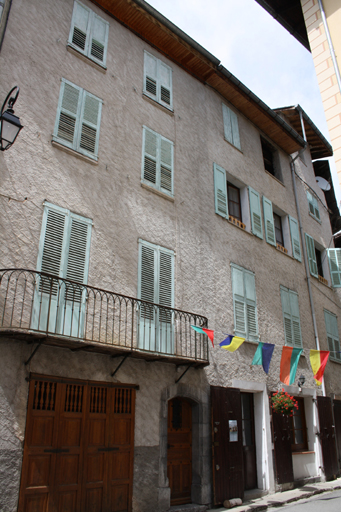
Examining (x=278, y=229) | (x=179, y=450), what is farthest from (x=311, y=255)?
(x=179, y=450)

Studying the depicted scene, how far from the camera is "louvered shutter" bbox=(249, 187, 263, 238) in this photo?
13.2 metres

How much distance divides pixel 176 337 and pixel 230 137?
24.9 feet

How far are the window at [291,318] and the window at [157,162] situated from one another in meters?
5.43

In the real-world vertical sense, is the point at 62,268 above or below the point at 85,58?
below

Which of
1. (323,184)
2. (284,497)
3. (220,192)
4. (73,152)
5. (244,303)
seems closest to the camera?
(73,152)

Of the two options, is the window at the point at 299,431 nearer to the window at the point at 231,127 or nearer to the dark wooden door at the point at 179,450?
the dark wooden door at the point at 179,450

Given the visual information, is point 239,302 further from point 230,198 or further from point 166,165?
point 166,165

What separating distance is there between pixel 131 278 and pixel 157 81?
20.1 feet

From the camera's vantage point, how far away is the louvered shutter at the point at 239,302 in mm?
11162

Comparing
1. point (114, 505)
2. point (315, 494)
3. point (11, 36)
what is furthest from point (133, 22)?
point (315, 494)

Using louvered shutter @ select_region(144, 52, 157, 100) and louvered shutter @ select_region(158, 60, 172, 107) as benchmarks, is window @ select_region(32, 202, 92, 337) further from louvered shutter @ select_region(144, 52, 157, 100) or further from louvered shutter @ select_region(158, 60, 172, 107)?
louvered shutter @ select_region(158, 60, 172, 107)

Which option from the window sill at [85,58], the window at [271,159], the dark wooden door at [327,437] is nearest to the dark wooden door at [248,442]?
the dark wooden door at [327,437]

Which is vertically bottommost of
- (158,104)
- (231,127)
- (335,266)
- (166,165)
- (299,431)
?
(299,431)

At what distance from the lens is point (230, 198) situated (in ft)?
43.9
